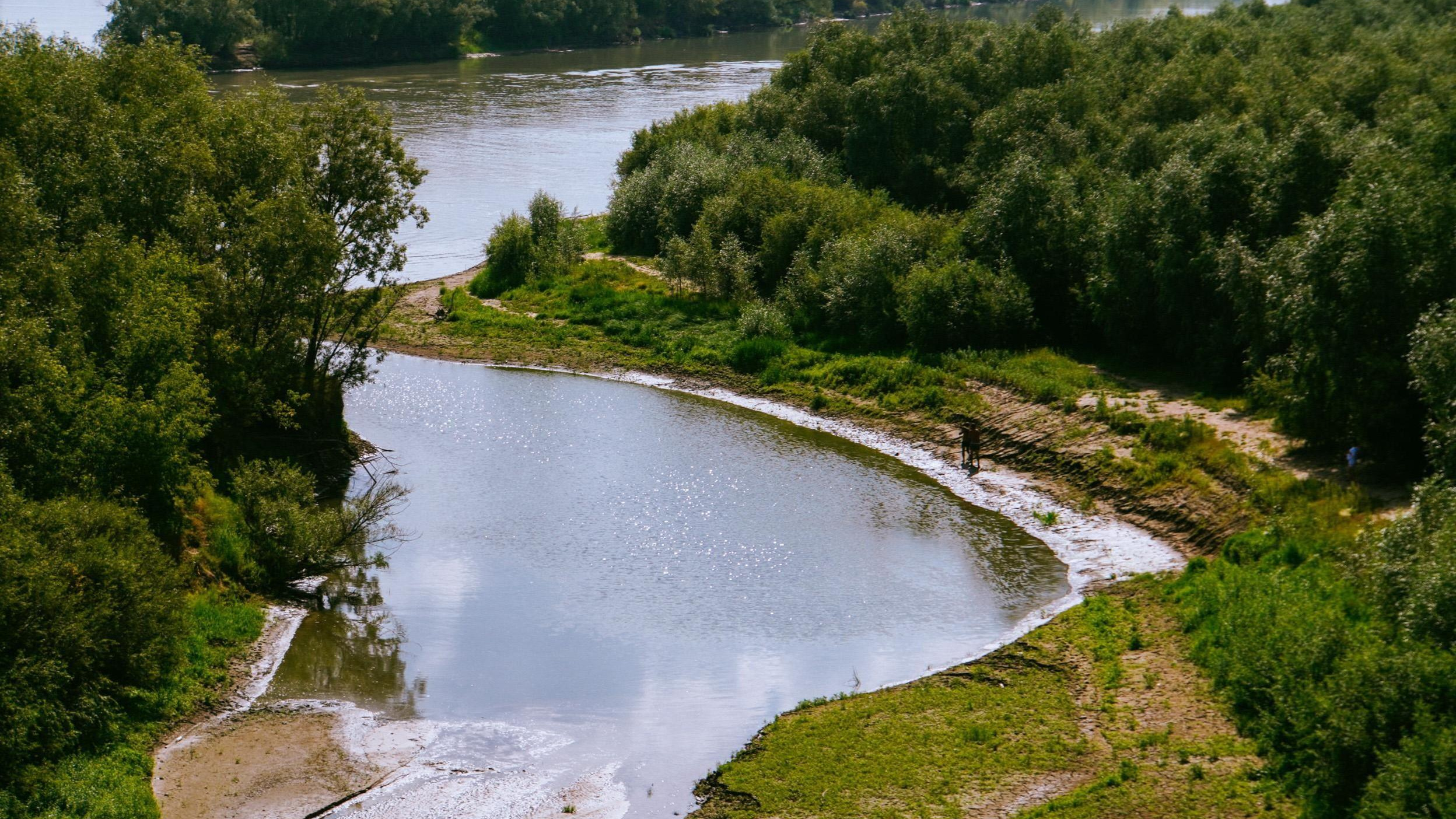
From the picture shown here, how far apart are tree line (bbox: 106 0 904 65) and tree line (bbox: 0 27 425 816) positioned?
78.9 meters

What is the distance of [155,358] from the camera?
28016mm

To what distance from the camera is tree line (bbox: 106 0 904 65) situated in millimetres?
115938

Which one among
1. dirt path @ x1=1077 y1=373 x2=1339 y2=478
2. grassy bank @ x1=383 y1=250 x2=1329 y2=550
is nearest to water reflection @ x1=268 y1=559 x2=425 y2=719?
grassy bank @ x1=383 y1=250 x2=1329 y2=550

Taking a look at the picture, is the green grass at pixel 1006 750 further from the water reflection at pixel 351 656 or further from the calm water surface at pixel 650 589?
the water reflection at pixel 351 656

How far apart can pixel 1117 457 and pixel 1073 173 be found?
16.1 metres

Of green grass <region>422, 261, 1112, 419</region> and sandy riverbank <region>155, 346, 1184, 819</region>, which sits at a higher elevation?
green grass <region>422, 261, 1112, 419</region>

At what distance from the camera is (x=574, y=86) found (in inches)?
4732

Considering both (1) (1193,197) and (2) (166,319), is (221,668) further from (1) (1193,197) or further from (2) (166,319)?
(1) (1193,197)

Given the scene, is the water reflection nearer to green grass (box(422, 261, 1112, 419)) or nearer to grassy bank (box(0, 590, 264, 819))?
grassy bank (box(0, 590, 264, 819))

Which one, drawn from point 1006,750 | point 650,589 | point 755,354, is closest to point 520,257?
point 755,354

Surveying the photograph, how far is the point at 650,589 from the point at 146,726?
11.8 m

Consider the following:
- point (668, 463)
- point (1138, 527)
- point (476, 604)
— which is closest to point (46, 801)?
point (476, 604)

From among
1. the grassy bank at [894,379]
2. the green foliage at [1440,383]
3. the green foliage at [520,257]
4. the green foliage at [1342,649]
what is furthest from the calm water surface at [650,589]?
the green foliage at [520,257]

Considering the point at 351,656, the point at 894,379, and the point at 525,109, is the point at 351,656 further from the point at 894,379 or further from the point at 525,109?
the point at 525,109
